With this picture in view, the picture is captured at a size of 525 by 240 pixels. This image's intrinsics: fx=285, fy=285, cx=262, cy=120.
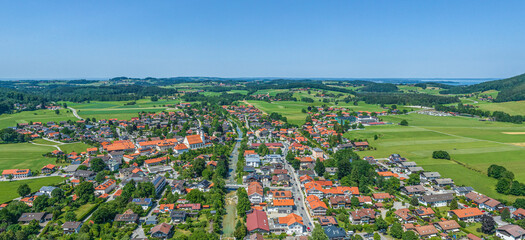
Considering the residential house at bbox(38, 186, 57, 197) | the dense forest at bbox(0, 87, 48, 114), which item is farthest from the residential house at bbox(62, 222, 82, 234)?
the dense forest at bbox(0, 87, 48, 114)

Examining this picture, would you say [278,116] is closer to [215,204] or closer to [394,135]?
[394,135]

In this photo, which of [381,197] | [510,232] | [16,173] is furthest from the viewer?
[16,173]

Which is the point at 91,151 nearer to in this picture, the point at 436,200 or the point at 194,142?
the point at 194,142

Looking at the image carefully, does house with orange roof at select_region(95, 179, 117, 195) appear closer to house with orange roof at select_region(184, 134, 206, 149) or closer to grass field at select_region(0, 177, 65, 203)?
grass field at select_region(0, 177, 65, 203)

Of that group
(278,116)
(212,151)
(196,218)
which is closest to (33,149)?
(212,151)

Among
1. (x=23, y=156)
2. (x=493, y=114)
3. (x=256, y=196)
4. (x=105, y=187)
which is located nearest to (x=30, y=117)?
(x=23, y=156)
